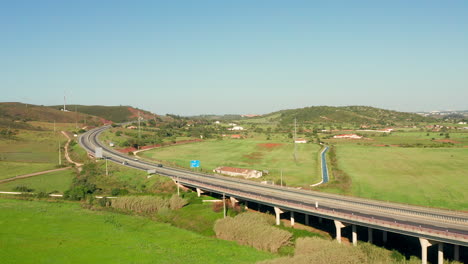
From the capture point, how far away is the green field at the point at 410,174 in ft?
250

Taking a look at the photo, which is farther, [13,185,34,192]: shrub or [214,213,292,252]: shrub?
[13,185,34,192]: shrub

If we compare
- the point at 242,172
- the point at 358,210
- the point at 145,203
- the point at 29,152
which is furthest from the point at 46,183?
the point at 358,210

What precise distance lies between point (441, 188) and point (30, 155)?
5700 inches

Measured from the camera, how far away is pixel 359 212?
58938 mm

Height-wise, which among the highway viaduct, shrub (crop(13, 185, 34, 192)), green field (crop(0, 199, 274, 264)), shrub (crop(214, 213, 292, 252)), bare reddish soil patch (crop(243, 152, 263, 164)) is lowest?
green field (crop(0, 199, 274, 264))

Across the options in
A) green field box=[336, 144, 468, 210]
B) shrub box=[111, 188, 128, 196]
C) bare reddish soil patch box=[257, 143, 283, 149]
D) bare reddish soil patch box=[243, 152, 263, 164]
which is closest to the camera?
green field box=[336, 144, 468, 210]

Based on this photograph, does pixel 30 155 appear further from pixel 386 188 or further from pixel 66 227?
pixel 386 188

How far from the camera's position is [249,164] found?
125312 millimetres

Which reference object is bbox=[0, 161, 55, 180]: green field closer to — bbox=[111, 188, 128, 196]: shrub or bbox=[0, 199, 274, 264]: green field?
bbox=[0, 199, 274, 264]: green field

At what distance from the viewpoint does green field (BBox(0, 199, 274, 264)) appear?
55062 mm

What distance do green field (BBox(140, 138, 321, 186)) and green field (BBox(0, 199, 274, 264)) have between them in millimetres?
39402

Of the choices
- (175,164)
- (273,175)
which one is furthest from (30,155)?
(273,175)

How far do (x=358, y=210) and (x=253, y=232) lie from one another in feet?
60.2

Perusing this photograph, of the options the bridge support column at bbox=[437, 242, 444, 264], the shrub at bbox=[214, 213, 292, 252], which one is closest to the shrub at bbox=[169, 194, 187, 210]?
the shrub at bbox=[214, 213, 292, 252]
